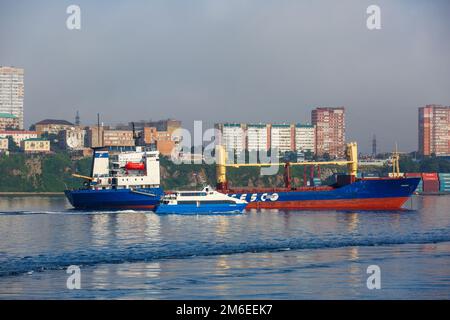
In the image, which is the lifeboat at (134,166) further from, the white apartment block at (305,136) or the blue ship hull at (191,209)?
the white apartment block at (305,136)

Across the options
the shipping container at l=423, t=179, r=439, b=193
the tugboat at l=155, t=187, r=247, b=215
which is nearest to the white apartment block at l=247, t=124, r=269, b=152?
the shipping container at l=423, t=179, r=439, b=193

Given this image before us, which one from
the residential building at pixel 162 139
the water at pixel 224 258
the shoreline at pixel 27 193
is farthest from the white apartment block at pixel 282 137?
the water at pixel 224 258

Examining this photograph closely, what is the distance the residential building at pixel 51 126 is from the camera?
186 m

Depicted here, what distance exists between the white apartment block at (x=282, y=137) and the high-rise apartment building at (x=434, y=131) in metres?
30.2

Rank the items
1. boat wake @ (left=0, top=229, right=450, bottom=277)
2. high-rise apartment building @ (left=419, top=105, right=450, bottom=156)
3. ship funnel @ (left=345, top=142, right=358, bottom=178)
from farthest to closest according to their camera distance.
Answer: high-rise apartment building @ (left=419, top=105, right=450, bottom=156) → ship funnel @ (left=345, top=142, right=358, bottom=178) → boat wake @ (left=0, top=229, right=450, bottom=277)

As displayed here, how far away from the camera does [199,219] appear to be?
56469 mm

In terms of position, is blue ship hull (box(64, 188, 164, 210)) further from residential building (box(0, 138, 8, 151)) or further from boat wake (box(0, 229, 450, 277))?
residential building (box(0, 138, 8, 151))

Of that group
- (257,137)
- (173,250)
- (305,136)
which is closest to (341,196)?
(173,250)

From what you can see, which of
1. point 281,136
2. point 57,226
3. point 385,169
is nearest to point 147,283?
point 57,226

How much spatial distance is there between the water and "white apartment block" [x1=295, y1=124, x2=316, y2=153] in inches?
5324

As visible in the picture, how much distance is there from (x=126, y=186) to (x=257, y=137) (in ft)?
360

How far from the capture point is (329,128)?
195250mm

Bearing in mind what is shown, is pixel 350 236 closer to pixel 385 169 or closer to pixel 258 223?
pixel 258 223

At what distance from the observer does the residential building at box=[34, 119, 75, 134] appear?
186 metres
